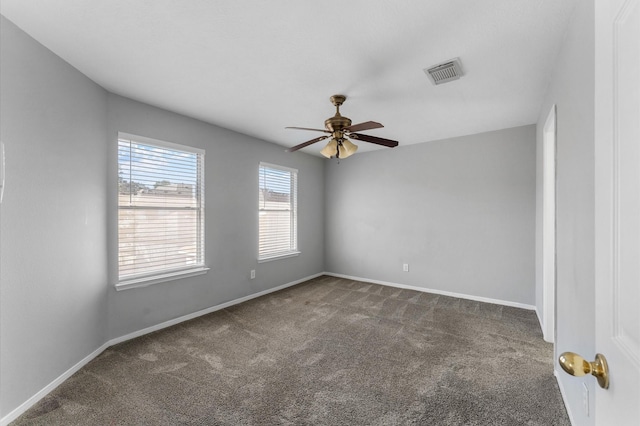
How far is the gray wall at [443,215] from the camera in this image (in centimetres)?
391

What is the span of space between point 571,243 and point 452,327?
190 cm

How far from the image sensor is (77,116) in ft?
7.92

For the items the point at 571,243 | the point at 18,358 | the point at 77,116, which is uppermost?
the point at 77,116

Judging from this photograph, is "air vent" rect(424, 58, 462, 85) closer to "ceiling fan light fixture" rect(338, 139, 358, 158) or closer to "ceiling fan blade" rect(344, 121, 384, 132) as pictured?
"ceiling fan blade" rect(344, 121, 384, 132)

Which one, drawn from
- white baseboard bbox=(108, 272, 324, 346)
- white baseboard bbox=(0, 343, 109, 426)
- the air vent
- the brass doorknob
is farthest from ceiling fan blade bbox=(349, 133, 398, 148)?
white baseboard bbox=(0, 343, 109, 426)

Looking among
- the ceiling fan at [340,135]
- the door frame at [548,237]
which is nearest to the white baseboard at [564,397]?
the door frame at [548,237]

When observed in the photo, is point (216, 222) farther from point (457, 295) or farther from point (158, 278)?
point (457, 295)

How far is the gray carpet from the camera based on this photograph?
1873mm

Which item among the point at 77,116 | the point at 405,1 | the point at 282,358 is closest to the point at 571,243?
the point at 405,1

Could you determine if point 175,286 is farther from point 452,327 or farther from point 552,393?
point 552,393

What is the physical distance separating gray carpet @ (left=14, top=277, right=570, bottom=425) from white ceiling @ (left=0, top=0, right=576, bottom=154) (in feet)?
8.24

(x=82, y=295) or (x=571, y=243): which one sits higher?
(x=571, y=243)
